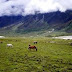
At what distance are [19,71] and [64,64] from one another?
36.6 ft

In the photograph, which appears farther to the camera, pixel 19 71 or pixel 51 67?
pixel 51 67

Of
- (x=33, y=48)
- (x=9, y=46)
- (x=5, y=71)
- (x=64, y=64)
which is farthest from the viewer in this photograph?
(x=9, y=46)

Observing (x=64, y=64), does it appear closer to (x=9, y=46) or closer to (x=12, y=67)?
(x=12, y=67)

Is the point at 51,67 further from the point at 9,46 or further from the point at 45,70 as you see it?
the point at 9,46

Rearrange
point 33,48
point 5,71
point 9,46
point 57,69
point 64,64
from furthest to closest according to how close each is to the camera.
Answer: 1. point 9,46
2. point 33,48
3. point 64,64
4. point 57,69
5. point 5,71

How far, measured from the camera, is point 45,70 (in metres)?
30.6

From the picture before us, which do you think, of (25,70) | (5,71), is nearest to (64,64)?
(25,70)

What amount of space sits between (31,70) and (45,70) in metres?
2.63

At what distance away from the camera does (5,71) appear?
29.1 metres

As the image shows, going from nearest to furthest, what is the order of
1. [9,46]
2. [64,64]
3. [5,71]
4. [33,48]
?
[5,71] < [64,64] < [33,48] < [9,46]

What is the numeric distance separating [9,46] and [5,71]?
3889cm

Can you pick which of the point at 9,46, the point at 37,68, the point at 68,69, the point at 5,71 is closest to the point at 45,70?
the point at 37,68

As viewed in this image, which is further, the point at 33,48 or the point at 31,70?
the point at 33,48

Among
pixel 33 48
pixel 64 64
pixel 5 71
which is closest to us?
pixel 5 71
